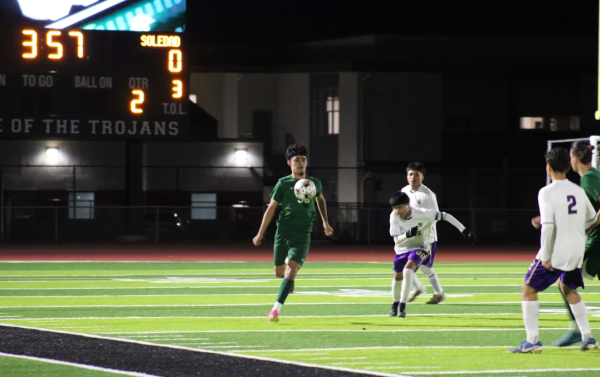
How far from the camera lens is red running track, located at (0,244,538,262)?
27316mm

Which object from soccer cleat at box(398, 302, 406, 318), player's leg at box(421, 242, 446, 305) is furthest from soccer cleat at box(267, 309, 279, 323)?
player's leg at box(421, 242, 446, 305)

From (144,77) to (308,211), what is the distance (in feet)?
54.4

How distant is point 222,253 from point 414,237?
59.7 ft

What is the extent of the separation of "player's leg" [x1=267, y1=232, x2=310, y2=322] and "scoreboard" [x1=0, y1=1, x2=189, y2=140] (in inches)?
639

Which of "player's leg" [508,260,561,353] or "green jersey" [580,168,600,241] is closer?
"player's leg" [508,260,561,353]

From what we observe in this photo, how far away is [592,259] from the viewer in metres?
10.2

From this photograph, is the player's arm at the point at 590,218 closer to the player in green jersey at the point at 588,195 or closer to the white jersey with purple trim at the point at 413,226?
the player in green jersey at the point at 588,195

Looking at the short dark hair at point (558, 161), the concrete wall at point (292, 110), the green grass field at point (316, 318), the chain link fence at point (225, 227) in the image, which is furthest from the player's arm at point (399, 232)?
the concrete wall at point (292, 110)

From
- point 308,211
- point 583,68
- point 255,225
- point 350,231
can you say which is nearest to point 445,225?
point 350,231

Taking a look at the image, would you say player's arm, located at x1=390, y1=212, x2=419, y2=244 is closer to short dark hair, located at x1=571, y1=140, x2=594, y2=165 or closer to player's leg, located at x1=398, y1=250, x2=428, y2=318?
player's leg, located at x1=398, y1=250, x2=428, y2=318

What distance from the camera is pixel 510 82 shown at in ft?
141

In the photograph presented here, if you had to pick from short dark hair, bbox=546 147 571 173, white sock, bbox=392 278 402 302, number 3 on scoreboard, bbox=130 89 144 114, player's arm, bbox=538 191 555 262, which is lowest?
white sock, bbox=392 278 402 302

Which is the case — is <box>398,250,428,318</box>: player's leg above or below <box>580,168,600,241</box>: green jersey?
below

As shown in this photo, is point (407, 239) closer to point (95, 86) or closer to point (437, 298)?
point (437, 298)
